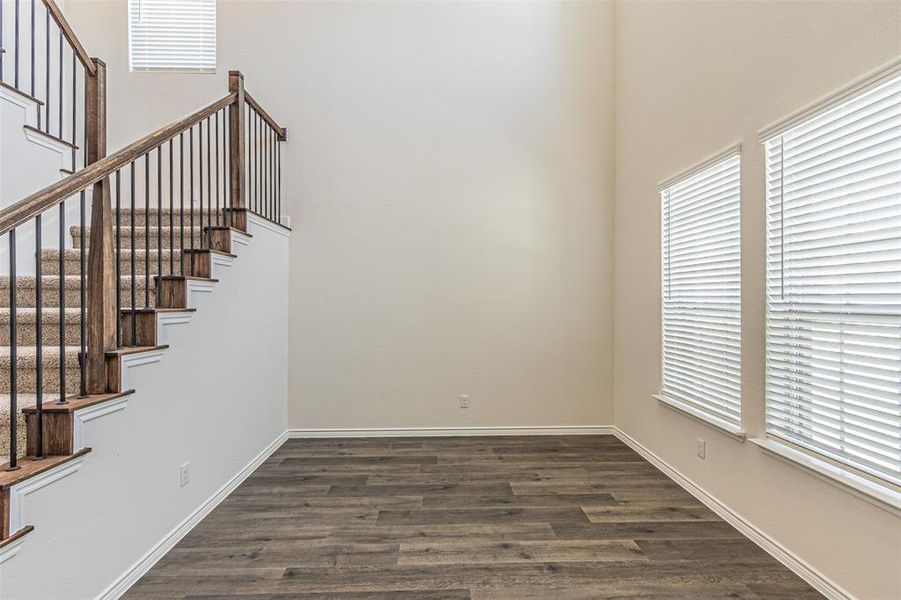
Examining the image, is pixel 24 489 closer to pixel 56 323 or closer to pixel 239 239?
pixel 56 323

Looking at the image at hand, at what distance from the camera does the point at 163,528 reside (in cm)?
231

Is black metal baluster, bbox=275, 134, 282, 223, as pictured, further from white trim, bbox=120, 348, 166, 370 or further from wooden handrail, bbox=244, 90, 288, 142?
white trim, bbox=120, 348, 166, 370

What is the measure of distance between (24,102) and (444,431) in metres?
3.88

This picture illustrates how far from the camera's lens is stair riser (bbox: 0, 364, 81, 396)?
2074 mm

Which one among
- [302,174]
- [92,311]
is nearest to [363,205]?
[302,174]

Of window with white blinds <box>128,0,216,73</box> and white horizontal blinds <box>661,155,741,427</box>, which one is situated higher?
window with white blinds <box>128,0,216,73</box>

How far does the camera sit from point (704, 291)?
2.90 m

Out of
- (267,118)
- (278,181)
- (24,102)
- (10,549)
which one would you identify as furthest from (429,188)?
(10,549)

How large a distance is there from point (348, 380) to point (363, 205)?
1632 mm

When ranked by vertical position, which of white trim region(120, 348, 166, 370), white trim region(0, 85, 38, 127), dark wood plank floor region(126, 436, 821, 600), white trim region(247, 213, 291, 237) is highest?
white trim region(0, 85, 38, 127)

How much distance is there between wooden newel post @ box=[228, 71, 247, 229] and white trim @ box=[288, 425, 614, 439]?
2.00m

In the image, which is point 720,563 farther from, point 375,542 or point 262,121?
point 262,121

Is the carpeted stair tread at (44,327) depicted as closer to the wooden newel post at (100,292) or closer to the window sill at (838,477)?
the wooden newel post at (100,292)

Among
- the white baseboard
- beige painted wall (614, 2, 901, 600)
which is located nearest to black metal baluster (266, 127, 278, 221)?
beige painted wall (614, 2, 901, 600)
